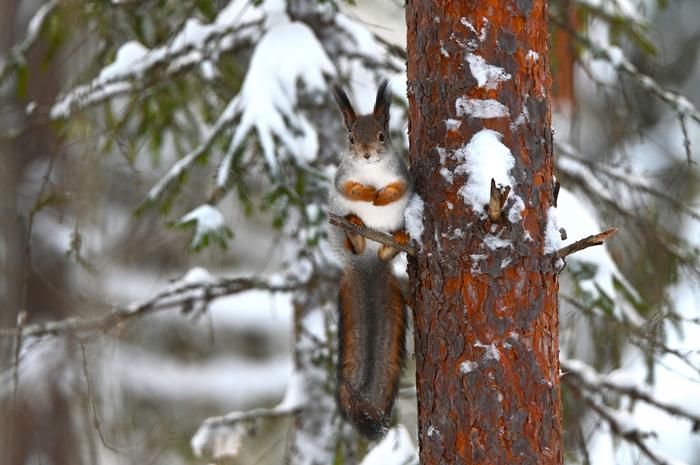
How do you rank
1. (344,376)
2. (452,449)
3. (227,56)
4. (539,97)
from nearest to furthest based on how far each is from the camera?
(452,449) < (539,97) < (344,376) < (227,56)

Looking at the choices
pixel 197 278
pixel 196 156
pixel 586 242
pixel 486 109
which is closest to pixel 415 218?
pixel 486 109

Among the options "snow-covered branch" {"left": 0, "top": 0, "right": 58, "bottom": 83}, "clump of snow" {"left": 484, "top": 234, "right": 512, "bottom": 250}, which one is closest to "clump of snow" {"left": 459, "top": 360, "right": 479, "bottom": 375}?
"clump of snow" {"left": 484, "top": 234, "right": 512, "bottom": 250}

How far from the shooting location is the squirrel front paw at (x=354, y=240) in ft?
8.35

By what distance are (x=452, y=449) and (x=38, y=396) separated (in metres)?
1.75

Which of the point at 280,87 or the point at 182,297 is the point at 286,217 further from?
the point at 182,297

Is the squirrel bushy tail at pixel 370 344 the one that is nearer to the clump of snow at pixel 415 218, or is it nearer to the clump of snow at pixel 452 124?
the clump of snow at pixel 415 218

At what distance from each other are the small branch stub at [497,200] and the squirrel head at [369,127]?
469mm

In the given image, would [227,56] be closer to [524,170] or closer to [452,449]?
[524,170]

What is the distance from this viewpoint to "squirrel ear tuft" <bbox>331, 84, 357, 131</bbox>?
257cm

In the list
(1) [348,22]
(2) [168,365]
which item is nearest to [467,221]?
(1) [348,22]

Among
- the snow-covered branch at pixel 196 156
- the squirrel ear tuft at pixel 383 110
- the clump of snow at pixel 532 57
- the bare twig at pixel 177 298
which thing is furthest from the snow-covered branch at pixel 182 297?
the clump of snow at pixel 532 57

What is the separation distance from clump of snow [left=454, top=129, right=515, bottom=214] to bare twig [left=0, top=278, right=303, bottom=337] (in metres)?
1.58

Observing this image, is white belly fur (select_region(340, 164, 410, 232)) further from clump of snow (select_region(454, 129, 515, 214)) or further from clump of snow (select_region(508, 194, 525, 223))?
clump of snow (select_region(508, 194, 525, 223))

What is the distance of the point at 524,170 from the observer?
2289 mm
